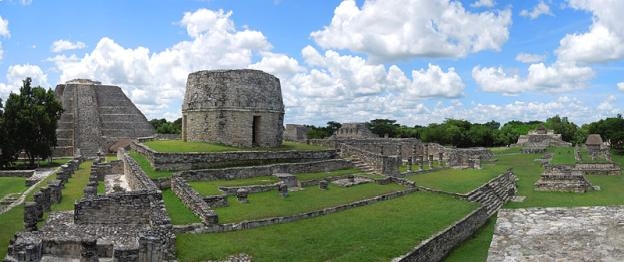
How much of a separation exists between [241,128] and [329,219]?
12.1 meters

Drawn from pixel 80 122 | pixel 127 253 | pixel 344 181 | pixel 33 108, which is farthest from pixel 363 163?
pixel 80 122

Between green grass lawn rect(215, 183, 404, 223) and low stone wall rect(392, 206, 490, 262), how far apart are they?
451cm

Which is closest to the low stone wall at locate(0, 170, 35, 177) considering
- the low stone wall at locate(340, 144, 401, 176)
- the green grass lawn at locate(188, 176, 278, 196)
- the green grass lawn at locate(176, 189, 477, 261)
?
the green grass lawn at locate(188, 176, 278, 196)

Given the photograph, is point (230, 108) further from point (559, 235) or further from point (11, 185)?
point (559, 235)

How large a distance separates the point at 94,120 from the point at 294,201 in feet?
174

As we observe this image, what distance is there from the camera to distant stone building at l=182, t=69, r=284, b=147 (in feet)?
90.9

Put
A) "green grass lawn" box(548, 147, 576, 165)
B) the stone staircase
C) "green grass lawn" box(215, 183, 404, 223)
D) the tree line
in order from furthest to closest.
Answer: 1. the tree line
2. "green grass lawn" box(548, 147, 576, 165)
3. the stone staircase
4. "green grass lawn" box(215, 183, 404, 223)

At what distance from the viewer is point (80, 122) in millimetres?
63094

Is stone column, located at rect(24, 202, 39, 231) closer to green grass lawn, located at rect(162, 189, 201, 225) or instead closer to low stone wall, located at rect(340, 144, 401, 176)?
green grass lawn, located at rect(162, 189, 201, 225)

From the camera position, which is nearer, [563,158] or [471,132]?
[563,158]

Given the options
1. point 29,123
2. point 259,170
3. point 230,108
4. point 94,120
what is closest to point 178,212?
point 259,170

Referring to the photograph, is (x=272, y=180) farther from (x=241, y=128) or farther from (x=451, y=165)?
(x=451, y=165)

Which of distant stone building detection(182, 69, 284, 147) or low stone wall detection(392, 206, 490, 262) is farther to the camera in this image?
distant stone building detection(182, 69, 284, 147)

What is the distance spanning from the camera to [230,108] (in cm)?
2758
